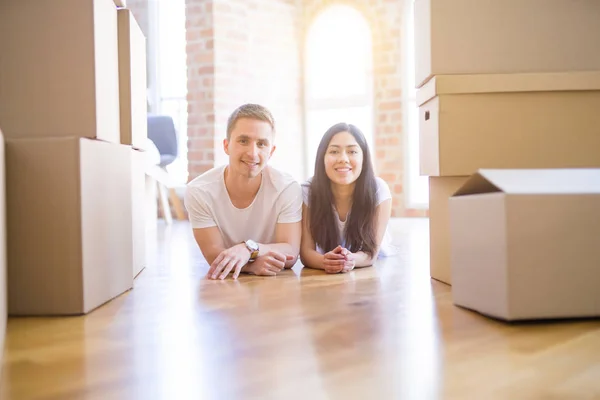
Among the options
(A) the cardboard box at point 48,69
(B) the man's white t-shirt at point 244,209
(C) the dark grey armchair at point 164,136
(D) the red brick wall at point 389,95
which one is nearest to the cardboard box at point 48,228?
(A) the cardboard box at point 48,69

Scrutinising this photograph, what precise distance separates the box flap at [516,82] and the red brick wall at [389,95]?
315cm

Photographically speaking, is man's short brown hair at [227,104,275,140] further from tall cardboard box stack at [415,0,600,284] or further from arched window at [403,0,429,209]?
arched window at [403,0,429,209]

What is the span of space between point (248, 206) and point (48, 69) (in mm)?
752

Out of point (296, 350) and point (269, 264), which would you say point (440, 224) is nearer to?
point (269, 264)

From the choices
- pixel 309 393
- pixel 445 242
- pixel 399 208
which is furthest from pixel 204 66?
pixel 309 393

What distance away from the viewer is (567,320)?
125 cm

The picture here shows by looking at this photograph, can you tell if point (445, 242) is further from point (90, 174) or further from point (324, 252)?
point (90, 174)

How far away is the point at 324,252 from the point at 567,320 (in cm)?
100

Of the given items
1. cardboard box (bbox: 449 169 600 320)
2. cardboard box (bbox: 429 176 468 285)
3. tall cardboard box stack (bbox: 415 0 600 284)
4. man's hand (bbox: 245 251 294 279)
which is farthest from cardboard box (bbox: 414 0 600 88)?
man's hand (bbox: 245 251 294 279)

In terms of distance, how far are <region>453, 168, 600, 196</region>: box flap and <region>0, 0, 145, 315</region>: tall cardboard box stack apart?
888 mm

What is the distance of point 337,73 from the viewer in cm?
509

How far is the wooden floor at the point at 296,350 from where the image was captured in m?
0.86

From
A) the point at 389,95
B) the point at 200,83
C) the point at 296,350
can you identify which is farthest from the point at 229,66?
the point at 296,350

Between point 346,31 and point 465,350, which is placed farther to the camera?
point 346,31
